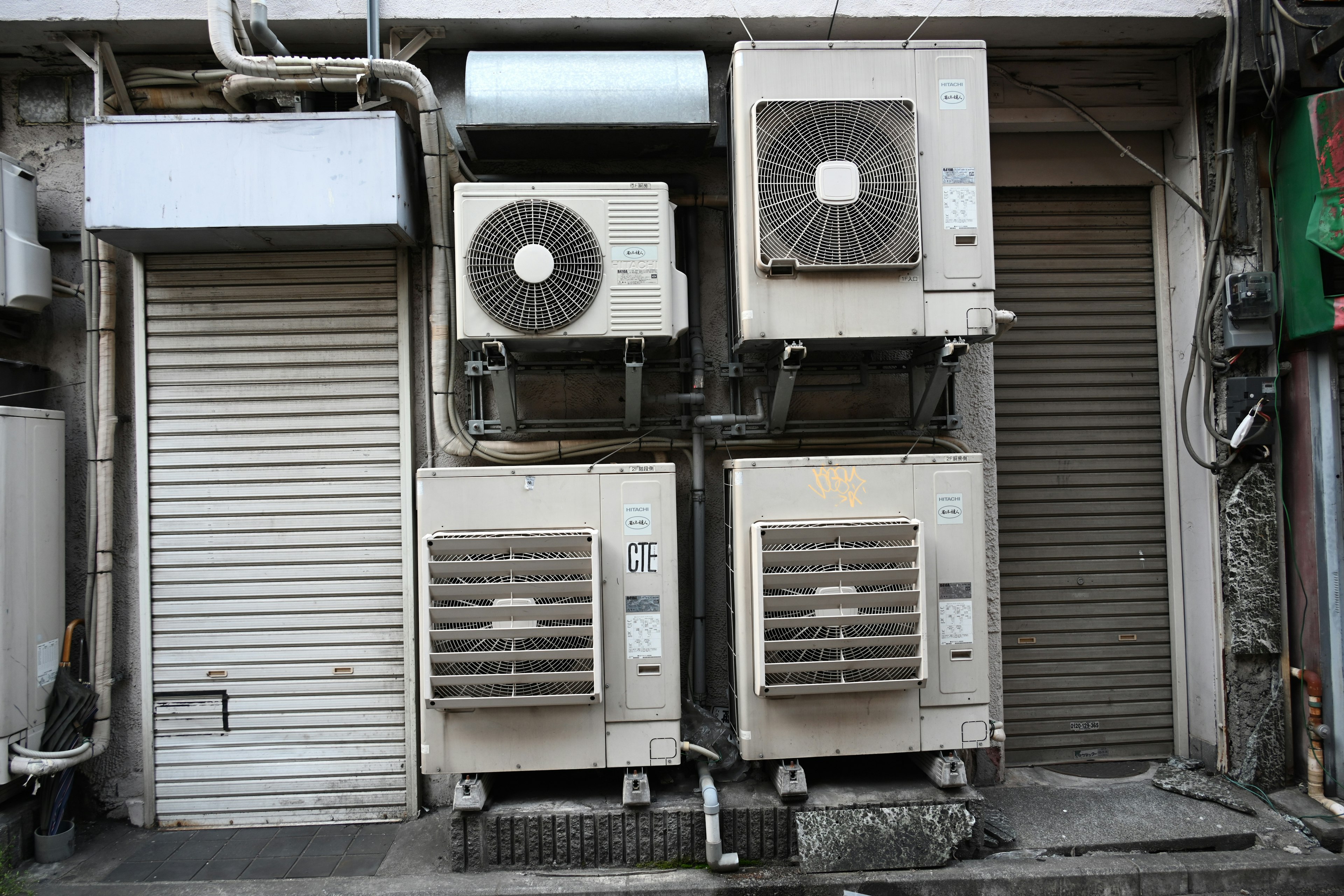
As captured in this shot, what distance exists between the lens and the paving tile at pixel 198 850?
11.7ft

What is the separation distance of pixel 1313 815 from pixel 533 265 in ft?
16.3

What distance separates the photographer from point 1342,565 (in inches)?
153

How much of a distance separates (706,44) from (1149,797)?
16.3 feet

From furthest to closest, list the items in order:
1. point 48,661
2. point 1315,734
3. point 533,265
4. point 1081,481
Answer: point 1081,481 < point 1315,734 < point 48,661 < point 533,265

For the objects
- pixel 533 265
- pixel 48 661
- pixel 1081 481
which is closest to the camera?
pixel 533 265

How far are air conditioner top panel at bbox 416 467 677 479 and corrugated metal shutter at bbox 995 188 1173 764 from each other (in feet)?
7.93

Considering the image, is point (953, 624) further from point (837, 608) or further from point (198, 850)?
point (198, 850)

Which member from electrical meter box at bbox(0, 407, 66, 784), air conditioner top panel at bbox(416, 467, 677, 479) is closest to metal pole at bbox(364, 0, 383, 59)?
air conditioner top panel at bbox(416, 467, 677, 479)

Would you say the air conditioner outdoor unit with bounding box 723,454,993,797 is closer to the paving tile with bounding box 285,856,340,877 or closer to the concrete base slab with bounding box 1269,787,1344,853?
the concrete base slab with bounding box 1269,787,1344,853

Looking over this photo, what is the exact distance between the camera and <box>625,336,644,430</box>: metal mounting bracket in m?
3.41

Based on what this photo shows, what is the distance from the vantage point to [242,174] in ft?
11.6

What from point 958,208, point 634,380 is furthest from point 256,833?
point 958,208

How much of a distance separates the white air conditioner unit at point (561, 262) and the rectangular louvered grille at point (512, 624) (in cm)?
103

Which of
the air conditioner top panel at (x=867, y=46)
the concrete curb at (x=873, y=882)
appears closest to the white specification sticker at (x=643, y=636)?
the concrete curb at (x=873, y=882)
